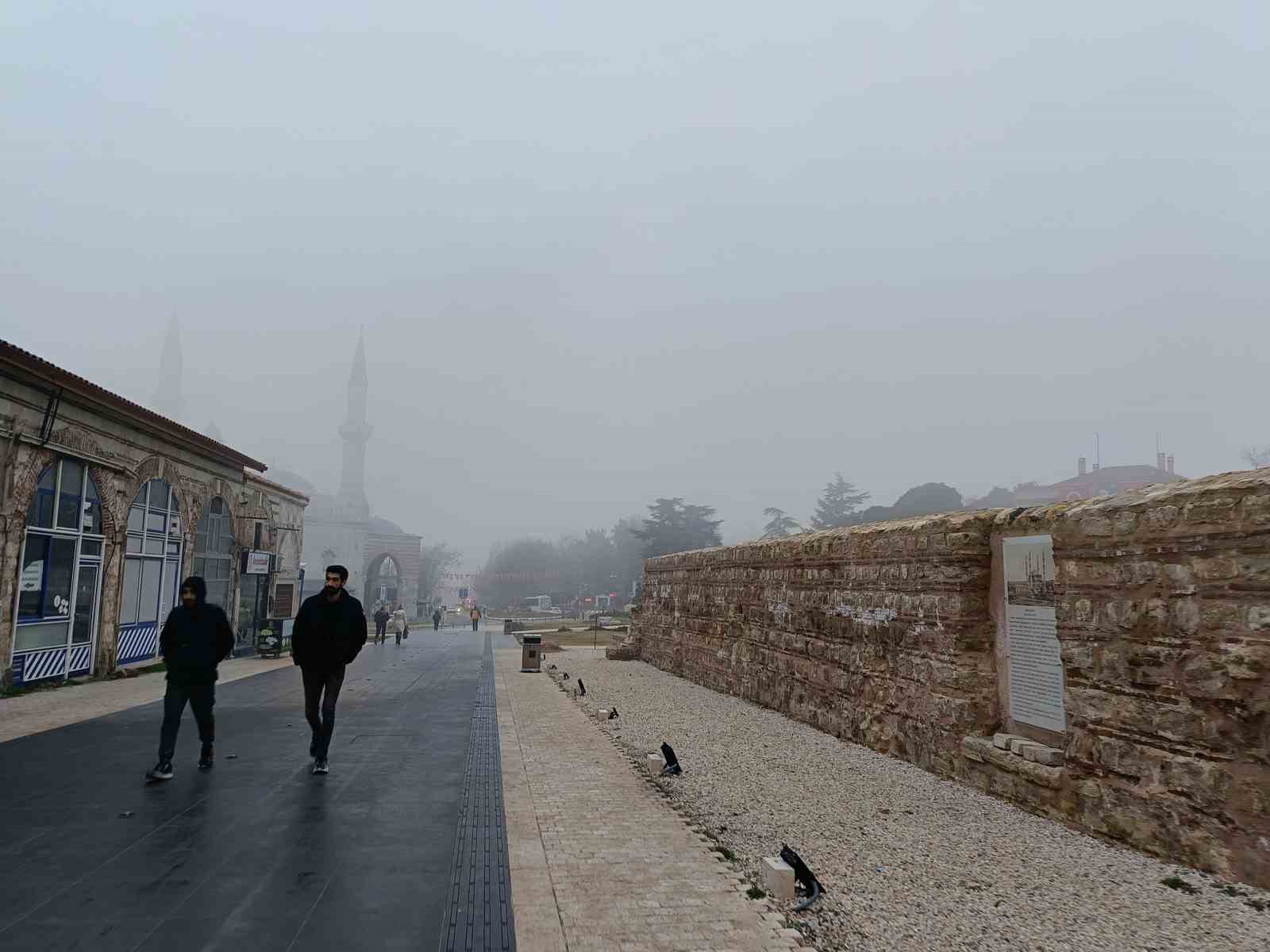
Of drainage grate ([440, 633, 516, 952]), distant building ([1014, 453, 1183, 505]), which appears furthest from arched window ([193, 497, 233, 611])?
distant building ([1014, 453, 1183, 505])

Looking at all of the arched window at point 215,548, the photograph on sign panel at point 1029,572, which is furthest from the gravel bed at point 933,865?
the arched window at point 215,548

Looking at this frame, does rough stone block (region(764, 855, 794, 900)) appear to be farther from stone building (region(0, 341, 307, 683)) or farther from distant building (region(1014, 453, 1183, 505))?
distant building (region(1014, 453, 1183, 505))

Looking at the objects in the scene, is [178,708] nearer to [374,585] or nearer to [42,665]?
[42,665]

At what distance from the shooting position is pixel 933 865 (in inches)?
191

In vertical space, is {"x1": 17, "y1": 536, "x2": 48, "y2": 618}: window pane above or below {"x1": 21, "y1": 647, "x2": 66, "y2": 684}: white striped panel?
above

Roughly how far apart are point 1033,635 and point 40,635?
15.2 m

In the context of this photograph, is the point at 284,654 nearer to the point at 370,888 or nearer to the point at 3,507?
the point at 3,507

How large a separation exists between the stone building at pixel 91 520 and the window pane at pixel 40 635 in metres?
0.02

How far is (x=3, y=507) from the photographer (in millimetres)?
11578

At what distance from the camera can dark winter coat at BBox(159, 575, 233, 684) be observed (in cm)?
662

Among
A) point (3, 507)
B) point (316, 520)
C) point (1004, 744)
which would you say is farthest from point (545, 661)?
point (316, 520)

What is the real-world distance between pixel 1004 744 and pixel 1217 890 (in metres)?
2.11

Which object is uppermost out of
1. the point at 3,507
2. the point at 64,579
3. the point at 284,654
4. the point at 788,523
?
the point at 788,523

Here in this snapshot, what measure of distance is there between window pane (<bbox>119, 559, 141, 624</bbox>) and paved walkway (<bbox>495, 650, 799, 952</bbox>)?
39.8 ft
